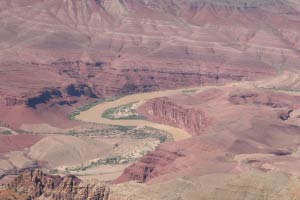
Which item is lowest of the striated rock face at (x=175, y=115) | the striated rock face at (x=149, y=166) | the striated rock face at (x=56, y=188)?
the striated rock face at (x=175, y=115)

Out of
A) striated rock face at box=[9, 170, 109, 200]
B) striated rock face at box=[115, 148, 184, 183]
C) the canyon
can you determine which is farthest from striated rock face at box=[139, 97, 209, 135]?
striated rock face at box=[9, 170, 109, 200]

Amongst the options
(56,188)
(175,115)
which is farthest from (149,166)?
(175,115)

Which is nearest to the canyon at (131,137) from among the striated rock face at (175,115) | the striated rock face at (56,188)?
the striated rock face at (56,188)

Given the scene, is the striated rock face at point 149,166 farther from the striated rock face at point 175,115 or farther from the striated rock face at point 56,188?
the striated rock face at point 175,115

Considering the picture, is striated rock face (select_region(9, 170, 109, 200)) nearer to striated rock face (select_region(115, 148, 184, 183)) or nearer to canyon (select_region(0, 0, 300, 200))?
canyon (select_region(0, 0, 300, 200))

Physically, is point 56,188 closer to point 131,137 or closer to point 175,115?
point 131,137

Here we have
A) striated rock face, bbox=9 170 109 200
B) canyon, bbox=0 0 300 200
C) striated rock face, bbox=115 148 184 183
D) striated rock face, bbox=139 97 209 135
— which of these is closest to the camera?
striated rock face, bbox=9 170 109 200

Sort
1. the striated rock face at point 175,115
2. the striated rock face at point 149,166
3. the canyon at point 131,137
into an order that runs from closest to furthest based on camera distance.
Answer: the canyon at point 131,137 < the striated rock face at point 149,166 < the striated rock face at point 175,115
